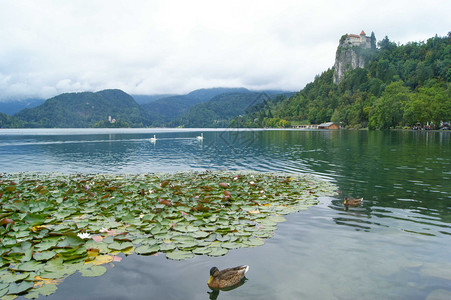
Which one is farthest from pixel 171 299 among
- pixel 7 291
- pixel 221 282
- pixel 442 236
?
pixel 442 236

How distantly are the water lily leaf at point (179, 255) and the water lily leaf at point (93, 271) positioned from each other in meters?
1.38

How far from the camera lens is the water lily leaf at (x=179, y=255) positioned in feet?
20.6

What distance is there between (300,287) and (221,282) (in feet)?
5.12

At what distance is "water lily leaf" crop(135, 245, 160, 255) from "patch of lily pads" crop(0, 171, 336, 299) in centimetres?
2

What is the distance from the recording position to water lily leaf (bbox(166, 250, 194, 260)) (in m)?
6.27

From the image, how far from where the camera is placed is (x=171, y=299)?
5.12 m

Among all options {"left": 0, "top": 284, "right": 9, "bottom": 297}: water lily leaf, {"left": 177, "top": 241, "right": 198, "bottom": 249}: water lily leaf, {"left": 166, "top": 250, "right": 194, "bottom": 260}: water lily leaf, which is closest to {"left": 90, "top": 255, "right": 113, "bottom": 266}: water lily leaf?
{"left": 166, "top": 250, "right": 194, "bottom": 260}: water lily leaf

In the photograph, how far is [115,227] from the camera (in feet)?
25.9

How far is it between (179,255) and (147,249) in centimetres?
83

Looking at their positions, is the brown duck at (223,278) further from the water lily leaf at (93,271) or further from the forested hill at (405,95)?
the forested hill at (405,95)

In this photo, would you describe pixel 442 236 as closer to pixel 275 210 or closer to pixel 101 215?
pixel 275 210

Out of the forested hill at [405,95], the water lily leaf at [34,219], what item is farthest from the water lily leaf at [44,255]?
the forested hill at [405,95]

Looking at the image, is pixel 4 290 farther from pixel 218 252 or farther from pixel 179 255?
pixel 218 252

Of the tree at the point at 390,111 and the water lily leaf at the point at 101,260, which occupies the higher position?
the tree at the point at 390,111
